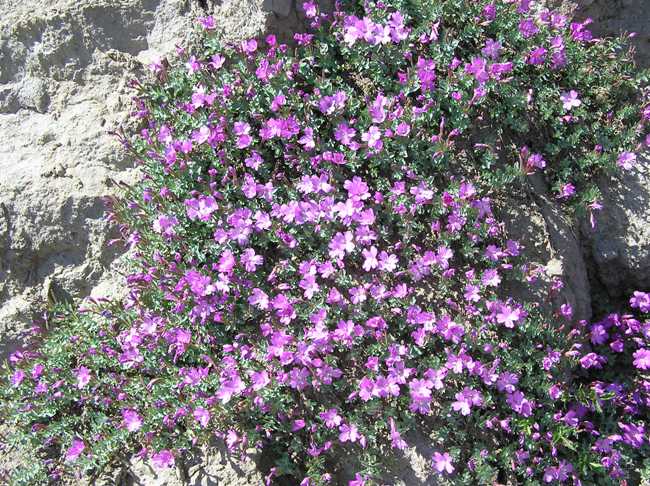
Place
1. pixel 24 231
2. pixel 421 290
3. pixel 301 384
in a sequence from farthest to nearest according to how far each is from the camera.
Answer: pixel 24 231, pixel 421 290, pixel 301 384

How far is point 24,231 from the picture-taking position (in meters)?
4.93

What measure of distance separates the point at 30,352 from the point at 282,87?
8.56 ft

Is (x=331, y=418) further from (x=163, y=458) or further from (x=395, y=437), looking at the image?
(x=163, y=458)

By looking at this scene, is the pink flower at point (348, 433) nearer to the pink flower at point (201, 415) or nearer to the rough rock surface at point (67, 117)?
the pink flower at point (201, 415)

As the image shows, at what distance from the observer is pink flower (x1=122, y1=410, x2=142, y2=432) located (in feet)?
13.9

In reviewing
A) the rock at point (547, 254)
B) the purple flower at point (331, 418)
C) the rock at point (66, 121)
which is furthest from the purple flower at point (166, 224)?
the rock at point (547, 254)

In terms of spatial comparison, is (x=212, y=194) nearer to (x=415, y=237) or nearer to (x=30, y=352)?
(x=415, y=237)

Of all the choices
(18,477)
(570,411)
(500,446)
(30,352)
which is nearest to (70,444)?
(18,477)

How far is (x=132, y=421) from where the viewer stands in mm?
4250

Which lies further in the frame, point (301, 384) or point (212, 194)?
point (212, 194)

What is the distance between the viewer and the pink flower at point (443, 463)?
4199 mm

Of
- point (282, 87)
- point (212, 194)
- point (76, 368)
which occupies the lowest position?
point (76, 368)

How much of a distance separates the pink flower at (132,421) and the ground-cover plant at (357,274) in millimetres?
60

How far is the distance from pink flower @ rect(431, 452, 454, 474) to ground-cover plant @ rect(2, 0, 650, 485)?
0.01 meters
